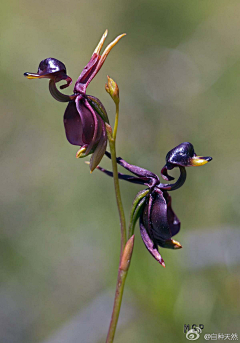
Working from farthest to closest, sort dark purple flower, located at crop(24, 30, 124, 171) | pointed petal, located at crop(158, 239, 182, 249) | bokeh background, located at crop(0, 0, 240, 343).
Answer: bokeh background, located at crop(0, 0, 240, 343), pointed petal, located at crop(158, 239, 182, 249), dark purple flower, located at crop(24, 30, 124, 171)

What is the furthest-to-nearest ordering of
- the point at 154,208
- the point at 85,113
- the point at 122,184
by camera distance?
the point at 122,184 < the point at 154,208 < the point at 85,113

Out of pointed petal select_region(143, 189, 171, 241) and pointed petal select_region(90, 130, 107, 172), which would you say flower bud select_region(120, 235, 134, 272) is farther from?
pointed petal select_region(90, 130, 107, 172)

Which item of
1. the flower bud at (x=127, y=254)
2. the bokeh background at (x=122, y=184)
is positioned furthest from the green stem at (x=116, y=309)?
the bokeh background at (x=122, y=184)

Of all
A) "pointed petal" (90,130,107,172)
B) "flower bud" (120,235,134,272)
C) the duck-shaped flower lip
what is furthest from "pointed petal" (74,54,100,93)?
"flower bud" (120,235,134,272)

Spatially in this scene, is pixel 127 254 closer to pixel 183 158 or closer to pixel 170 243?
pixel 170 243

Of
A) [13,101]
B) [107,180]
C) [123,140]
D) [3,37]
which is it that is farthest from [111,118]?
[3,37]

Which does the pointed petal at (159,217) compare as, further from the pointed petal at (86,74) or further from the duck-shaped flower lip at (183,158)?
the pointed petal at (86,74)

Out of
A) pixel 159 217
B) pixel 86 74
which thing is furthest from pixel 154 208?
pixel 86 74

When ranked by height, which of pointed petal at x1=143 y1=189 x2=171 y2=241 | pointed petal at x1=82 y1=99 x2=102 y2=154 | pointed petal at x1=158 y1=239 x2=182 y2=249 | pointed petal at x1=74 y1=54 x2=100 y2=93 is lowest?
pointed petal at x1=158 y1=239 x2=182 y2=249

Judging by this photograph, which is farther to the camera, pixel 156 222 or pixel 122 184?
pixel 122 184

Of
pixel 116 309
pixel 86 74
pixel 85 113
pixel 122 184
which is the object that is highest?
pixel 86 74

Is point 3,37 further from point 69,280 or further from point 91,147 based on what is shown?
point 91,147
